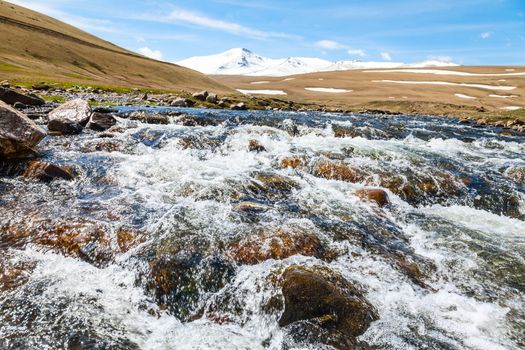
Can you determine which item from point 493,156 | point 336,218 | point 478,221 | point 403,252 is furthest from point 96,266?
point 493,156

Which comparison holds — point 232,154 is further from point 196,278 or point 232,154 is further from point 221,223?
point 196,278

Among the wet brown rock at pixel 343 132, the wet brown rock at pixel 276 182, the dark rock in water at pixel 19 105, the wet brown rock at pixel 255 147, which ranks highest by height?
the wet brown rock at pixel 343 132

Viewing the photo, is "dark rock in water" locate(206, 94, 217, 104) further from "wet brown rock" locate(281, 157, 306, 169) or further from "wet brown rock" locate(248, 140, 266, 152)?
"wet brown rock" locate(281, 157, 306, 169)

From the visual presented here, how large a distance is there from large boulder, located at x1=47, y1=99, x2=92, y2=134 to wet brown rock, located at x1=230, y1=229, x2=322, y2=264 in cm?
1402

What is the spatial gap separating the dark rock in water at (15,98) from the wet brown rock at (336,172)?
22.4 meters

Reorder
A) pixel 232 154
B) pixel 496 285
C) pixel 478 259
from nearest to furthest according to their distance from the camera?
1. pixel 496 285
2. pixel 478 259
3. pixel 232 154

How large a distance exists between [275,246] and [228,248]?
1107mm

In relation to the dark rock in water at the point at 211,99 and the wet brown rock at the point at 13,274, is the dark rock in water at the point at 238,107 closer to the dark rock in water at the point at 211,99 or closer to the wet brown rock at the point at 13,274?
the dark rock in water at the point at 211,99

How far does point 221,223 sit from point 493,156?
19440mm

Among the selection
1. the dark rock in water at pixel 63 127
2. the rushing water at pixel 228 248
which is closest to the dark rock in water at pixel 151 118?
the dark rock in water at pixel 63 127

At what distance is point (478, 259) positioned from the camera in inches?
365

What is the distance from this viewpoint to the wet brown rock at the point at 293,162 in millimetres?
15844

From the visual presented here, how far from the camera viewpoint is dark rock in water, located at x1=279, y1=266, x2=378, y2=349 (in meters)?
6.32

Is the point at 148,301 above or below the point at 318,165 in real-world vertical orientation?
below
